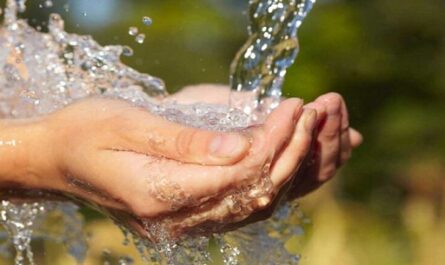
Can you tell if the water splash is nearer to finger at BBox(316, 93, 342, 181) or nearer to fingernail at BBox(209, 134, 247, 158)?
finger at BBox(316, 93, 342, 181)

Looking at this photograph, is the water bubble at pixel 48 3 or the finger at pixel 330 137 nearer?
the finger at pixel 330 137

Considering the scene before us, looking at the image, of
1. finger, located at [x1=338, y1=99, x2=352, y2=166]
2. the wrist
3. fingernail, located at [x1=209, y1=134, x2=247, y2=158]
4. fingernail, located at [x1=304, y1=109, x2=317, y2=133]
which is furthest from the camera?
finger, located at [x1=338, y1=99, x2=352, y2=166]

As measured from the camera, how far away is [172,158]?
1.24 m

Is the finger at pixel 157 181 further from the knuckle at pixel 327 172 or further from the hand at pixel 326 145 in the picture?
the knuckle at pixel 327 172

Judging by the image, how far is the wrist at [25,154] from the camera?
4.76 ft

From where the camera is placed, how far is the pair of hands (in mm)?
1218

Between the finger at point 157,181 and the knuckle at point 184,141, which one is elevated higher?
the knuckle at point 184,141

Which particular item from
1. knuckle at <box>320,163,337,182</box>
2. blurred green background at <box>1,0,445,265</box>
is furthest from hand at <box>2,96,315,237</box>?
blurred green background at <box>1,0,445,265</box>

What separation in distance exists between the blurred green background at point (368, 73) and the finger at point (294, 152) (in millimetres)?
2996

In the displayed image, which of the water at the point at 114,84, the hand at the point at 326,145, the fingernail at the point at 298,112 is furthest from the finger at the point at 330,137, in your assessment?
the fingernail at the point at 298,112

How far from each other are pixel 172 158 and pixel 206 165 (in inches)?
2.0

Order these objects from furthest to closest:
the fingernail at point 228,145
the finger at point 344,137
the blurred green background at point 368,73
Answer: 1. the blurred green background at point 368,73
2. the finger at point 344,137
3. the fingernail at point 228,145

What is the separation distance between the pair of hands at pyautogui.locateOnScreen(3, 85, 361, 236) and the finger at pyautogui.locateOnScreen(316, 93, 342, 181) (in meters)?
0.20

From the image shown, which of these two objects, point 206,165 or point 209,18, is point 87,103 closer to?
point 206,165
